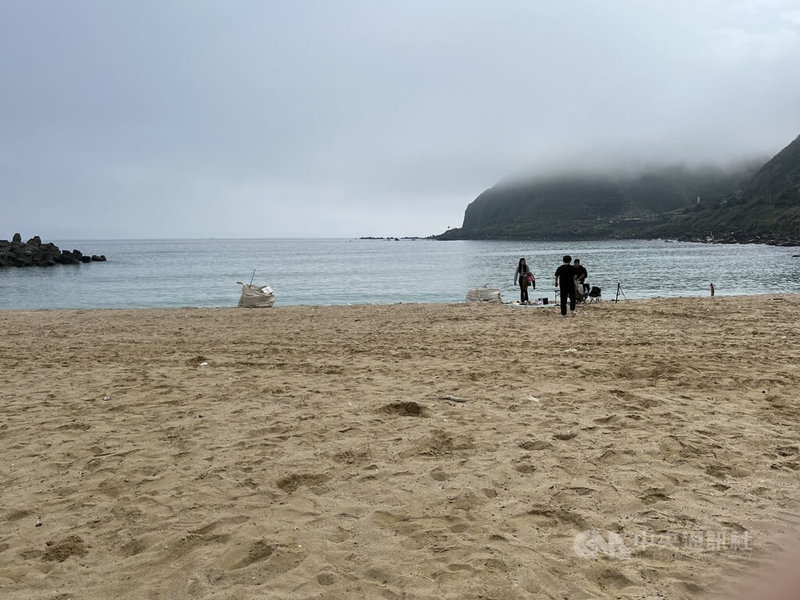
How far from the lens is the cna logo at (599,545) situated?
3.26m

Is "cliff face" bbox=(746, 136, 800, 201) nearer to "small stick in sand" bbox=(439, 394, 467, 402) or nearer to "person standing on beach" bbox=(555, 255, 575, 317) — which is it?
"person standing on beach" bbox=(555, 255, 575, 317)

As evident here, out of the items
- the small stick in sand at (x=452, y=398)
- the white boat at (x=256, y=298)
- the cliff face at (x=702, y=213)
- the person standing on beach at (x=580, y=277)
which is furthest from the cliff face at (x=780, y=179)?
the small stick in sand at (x=452, y=398)

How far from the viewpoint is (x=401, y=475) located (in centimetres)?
446

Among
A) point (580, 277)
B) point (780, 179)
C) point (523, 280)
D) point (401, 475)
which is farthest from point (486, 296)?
point (780, 179)

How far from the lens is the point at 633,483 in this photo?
4.18 m

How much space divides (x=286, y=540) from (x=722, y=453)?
12.8ft

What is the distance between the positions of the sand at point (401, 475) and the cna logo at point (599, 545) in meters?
0.01

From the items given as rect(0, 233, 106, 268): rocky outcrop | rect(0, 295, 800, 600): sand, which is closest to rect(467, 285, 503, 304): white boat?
rect(0, 295, 800, 600): sand

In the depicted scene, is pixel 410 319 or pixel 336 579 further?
pixel 410 319

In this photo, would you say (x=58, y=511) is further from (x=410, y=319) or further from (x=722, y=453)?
(x=410, y=319)

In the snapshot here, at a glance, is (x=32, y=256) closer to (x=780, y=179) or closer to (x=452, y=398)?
(x=452, y=398)

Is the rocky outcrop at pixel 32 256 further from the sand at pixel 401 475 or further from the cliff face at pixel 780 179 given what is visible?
the cliff face at pixel 780 179

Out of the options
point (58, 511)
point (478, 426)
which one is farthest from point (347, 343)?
point (58, 511)

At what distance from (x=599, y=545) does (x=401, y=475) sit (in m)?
1.69
